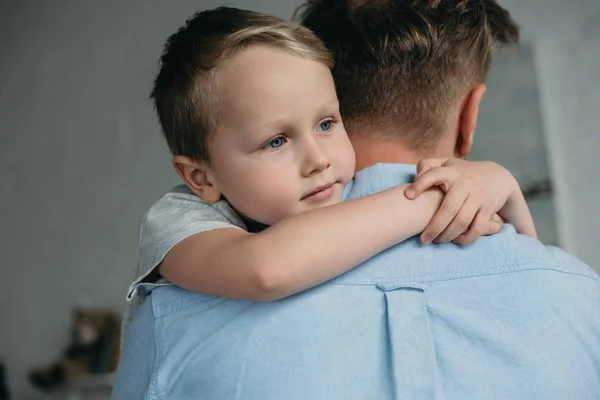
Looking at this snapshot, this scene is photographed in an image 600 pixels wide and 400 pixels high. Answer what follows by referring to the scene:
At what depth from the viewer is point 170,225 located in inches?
34.1

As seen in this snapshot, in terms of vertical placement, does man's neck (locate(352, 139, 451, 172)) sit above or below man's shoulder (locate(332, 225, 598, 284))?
above

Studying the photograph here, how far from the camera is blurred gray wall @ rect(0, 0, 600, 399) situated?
11.6 ft

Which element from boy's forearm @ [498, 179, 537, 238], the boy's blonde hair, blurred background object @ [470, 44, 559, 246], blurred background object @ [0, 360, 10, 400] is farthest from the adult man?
blurred background object @ [0, 360, 10, 400]

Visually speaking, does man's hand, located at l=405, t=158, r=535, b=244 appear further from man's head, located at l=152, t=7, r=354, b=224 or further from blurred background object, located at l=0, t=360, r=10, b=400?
blurred background object, located at l=0, t=360, r=10, b=400

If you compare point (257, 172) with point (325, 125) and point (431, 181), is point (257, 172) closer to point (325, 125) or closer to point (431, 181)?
point (325, 125)

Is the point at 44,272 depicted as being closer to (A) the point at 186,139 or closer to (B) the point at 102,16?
(B) the point at 102,16

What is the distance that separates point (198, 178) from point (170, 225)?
0.15m

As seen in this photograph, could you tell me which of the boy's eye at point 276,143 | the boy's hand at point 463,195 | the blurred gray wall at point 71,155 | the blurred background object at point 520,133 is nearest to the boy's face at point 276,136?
the boy's eye at point 276,143

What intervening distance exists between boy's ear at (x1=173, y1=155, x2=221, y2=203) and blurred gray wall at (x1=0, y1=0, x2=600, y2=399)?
92.2 inches

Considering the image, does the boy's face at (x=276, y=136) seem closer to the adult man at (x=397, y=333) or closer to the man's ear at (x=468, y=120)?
the adult man at (x=397, y=333)

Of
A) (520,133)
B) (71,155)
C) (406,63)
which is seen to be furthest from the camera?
(71,155)

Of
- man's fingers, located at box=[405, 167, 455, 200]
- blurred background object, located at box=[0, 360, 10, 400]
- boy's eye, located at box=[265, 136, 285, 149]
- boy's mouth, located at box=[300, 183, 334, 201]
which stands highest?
boy's eye, located at box=[265, 136, 285, 149]

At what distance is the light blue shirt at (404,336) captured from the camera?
72 centimetres

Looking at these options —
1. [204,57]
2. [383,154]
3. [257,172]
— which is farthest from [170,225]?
[383,154]
